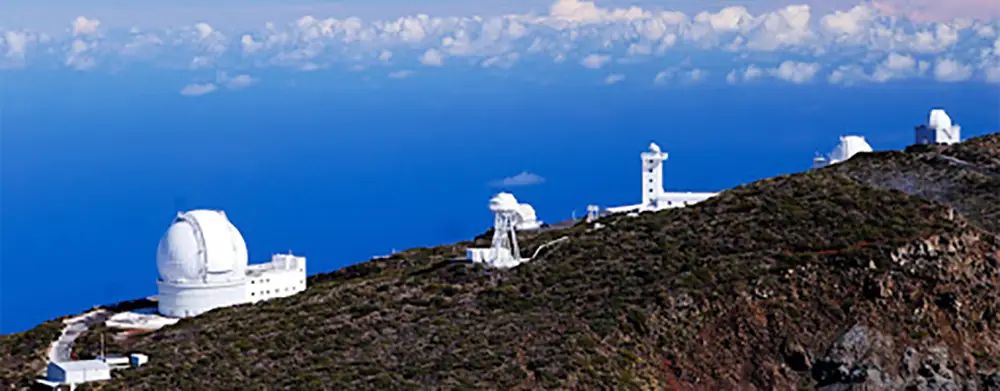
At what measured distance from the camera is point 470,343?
53.7 m

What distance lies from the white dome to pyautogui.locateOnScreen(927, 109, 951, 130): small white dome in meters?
41.8

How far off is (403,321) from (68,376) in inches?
469

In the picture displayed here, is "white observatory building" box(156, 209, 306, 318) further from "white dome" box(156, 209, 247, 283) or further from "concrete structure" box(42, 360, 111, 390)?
"concrete structure" box(42, 360, 111, 390)

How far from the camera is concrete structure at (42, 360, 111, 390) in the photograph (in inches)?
2003

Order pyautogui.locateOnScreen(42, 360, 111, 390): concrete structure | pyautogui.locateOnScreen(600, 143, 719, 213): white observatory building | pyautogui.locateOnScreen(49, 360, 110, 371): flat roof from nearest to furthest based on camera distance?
pyautogui.locateOnScreen(42, 360, 111, 390): concrete structure, pyautogui.locateOnScreen(49, 360, 110, 371): flat roof, pyautogui.locateOnScreen(600, 143, 719, 213): white observatory building

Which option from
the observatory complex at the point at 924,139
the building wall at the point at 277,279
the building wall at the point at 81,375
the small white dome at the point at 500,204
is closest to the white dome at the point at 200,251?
the building wall at the point at 277,279

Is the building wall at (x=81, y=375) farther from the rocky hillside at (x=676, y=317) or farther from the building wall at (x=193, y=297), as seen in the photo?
the building wall at (x=193, y=297)

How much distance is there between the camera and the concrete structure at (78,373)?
50.9 metres

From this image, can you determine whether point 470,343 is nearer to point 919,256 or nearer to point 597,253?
point 597,253

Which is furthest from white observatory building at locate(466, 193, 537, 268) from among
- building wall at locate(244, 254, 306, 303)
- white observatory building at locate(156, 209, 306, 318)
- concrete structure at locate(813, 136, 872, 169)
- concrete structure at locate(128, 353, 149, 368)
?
concrete structure at locate(813, 136, 872, 169)

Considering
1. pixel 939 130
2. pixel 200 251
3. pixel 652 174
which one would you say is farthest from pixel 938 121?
pixel 200 251

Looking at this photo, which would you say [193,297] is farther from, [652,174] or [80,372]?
[652,174]

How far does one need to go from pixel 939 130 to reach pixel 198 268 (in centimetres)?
4382

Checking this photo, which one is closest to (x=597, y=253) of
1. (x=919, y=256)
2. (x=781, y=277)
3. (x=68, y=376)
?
(x=781, y=277)
